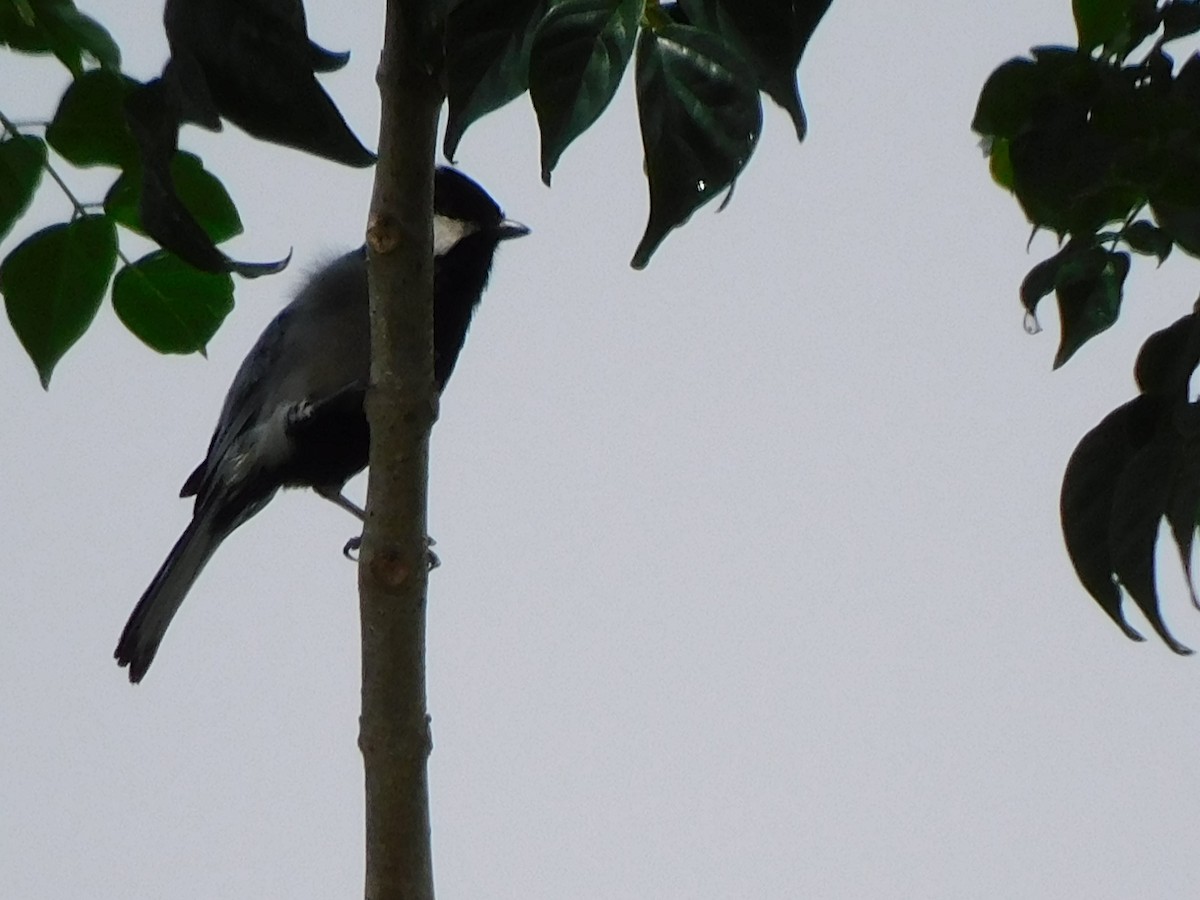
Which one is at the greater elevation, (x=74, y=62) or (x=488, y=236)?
(x=488, y=236)

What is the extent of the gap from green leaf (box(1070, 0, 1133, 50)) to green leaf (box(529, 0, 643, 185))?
0.60 metres

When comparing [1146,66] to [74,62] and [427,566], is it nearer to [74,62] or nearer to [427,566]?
[427,566]

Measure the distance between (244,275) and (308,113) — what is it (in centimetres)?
12

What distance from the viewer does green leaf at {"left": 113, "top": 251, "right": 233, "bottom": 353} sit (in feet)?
5.97

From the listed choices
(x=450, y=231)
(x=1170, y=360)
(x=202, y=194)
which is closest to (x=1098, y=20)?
(x=1170, y=360)

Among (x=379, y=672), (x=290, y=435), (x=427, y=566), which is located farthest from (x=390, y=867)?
(x=290, y=435)

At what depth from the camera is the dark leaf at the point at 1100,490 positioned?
4.58 feet

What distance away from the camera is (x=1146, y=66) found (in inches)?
55.7

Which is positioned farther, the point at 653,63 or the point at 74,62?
the point at 74,62

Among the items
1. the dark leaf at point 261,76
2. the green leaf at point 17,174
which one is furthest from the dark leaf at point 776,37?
the green leaf at point 17,174

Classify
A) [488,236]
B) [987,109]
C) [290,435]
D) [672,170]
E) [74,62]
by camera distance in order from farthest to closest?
1. [488,236]
2. [290,435]
3. [74,62]
4. [987,109]
5. [672,170]

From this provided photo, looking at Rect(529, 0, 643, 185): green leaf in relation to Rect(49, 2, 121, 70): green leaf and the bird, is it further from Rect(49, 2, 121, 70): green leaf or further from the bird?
the bird

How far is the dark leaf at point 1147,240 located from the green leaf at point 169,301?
103 centimetres

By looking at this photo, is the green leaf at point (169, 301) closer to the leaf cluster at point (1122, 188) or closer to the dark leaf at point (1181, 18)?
the leaf cluster at point (1122, 188)
